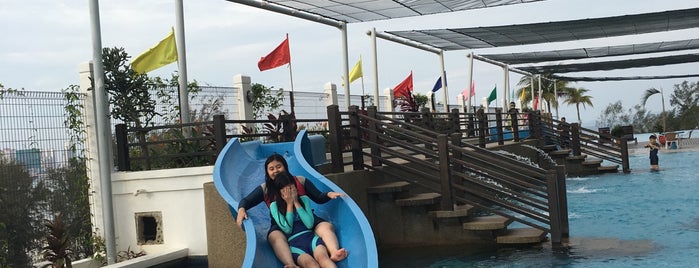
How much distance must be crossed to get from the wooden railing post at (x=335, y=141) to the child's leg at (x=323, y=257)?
326cm

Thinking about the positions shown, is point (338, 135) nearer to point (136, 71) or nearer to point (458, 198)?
point (458, 198)

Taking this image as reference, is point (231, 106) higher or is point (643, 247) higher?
point (231, 106)

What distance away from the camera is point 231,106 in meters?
11.9

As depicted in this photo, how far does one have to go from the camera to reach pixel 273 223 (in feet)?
20.4

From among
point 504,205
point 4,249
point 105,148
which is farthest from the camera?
point 504,205

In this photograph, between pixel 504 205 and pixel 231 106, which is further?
pixel 231 106

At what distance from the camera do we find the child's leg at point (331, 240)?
5879 millimetres

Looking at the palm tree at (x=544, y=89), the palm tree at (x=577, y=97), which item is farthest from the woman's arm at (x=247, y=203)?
the palm tree at (x=577, y=97)

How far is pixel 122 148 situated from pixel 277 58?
176 inches

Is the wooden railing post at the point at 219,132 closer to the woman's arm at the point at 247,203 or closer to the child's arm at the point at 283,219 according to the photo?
the woman's arm at the point at 247,203

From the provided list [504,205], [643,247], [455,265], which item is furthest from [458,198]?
[643,247]

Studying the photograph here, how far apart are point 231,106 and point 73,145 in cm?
372

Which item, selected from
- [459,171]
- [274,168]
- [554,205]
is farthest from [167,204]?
[554,205]

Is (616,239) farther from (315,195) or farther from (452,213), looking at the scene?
(315,195)
